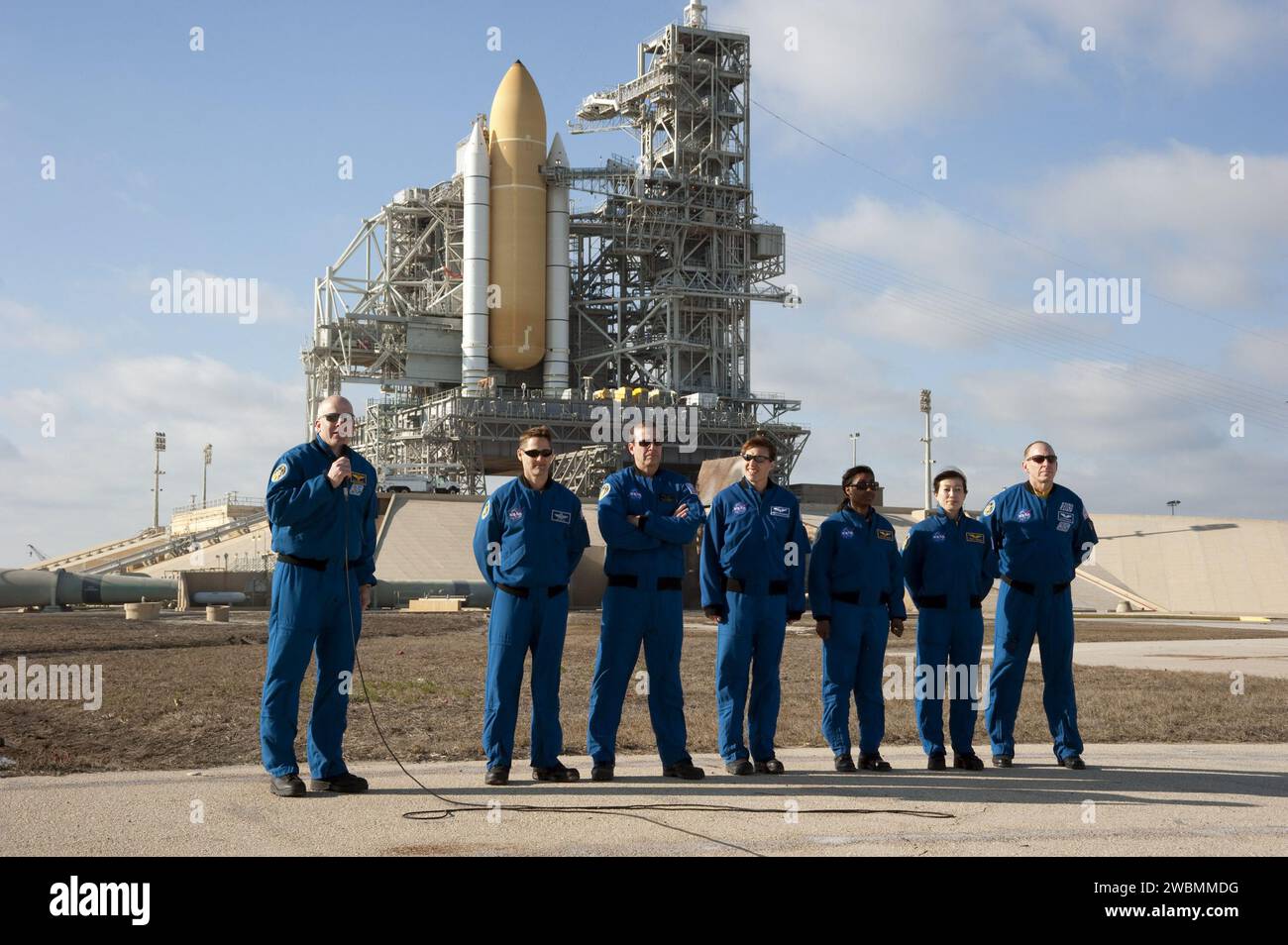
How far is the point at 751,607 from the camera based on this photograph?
28.4 feet

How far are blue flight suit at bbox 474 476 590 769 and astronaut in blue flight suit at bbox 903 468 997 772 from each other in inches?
105

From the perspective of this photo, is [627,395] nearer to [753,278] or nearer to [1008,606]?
[753,278]

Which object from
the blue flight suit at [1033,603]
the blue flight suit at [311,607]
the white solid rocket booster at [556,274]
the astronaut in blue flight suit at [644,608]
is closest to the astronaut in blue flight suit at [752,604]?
the astronaut in blue flight suit at [644,608]

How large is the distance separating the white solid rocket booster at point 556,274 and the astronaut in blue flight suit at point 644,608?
58075mm

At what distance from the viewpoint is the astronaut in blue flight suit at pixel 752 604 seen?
8.61 m

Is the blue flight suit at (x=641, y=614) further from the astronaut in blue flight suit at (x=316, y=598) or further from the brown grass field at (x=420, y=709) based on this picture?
the astronaut in blue flight suit at (x=316, y=598)

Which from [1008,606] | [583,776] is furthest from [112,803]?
[1008,606]

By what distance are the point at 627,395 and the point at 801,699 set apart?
174 ft

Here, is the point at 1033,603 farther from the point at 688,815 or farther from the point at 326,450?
the point at 326,450

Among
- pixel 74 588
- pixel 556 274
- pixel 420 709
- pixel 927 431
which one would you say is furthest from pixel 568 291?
pixel 420 709

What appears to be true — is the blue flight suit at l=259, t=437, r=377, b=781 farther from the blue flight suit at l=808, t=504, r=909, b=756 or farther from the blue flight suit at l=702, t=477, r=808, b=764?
the blue flight suit at l=808, t=504, r=909, b=756

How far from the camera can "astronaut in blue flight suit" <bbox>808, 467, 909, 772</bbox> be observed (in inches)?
350

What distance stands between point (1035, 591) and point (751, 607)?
7.52ft
